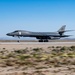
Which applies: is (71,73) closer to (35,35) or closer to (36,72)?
(36,72)

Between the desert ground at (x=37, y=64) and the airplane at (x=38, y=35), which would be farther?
the airplane at (x=38, y=35)

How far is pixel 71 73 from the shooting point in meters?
12.3

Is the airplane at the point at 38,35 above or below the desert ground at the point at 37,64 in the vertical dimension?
above

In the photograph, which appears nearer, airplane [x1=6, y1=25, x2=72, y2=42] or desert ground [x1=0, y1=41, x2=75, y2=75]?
desert ground [x1=0, y1=41, x2=75, y2=75]

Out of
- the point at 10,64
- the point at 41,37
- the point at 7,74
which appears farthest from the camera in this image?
the point at 41,37

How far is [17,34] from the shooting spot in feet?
239

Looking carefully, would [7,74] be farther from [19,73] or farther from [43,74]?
[43,74]

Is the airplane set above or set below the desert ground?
above

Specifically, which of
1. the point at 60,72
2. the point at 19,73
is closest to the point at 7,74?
the point at 19,73

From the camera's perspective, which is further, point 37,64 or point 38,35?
point 38,35

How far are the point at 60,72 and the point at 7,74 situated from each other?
2.76 m

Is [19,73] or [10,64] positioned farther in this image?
[10,64]

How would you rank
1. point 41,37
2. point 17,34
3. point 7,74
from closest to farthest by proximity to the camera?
1. point 7,74
2. point 17,34
3. point 41,37

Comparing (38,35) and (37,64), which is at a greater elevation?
(38,35)
